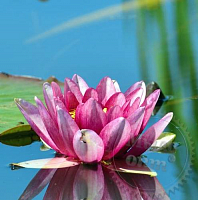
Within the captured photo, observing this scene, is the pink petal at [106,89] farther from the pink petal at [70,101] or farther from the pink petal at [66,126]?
the pink petal at [66,126]

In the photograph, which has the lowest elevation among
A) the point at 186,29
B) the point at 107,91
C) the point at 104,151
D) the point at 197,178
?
the point at 197,178

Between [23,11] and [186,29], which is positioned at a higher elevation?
[23,11]

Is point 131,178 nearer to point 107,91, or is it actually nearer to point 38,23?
point 107,91

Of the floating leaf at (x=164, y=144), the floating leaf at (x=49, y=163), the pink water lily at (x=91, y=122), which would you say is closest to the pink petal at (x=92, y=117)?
the pink water lily at (x=91, y=122)

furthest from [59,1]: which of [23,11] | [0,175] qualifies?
[0,175]

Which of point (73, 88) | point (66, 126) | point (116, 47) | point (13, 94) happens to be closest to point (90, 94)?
point (73, 88)

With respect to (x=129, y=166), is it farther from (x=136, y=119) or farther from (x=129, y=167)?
(x=136, y=119)
